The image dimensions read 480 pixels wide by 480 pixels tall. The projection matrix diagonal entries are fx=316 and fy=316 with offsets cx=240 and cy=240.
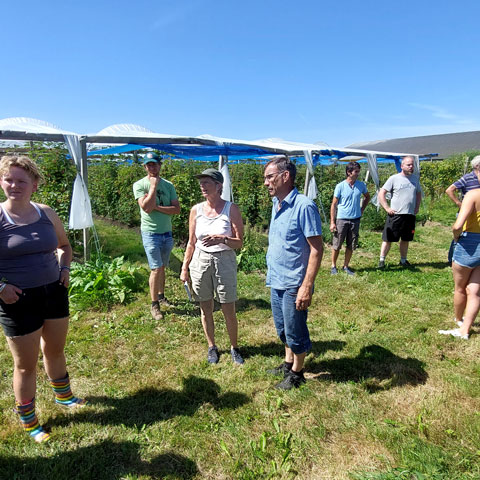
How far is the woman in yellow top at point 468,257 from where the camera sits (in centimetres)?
298

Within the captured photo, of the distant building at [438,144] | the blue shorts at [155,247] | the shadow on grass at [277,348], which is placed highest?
the distant building at [438,144]

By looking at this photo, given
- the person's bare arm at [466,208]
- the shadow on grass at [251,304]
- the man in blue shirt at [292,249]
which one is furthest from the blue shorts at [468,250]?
the shadow on grass at [251,304]

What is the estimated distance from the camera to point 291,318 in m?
2.36

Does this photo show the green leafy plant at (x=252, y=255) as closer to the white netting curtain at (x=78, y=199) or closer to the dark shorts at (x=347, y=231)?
the dark shorts at (x=347, y=231)

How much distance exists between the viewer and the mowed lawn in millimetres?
1946

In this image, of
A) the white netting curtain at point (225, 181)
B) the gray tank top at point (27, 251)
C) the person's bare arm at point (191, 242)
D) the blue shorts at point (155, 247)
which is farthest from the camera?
the white netting curtain at point (225, 181)

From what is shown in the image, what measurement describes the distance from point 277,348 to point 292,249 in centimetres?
145

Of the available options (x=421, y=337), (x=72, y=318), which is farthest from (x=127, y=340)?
(x=421, y=337)

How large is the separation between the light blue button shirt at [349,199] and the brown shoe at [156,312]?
10.9 feet

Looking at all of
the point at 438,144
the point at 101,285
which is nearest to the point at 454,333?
the point at 101,285

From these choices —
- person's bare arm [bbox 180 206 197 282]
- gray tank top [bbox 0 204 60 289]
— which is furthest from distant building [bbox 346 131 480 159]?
gray tank top [bbox 0 204 60 289]

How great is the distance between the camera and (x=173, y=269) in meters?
5.79

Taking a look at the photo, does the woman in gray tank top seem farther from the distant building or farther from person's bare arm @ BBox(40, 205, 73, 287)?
the distant building

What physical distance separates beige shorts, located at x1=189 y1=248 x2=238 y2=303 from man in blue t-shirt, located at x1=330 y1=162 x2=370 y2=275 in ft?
10.0
